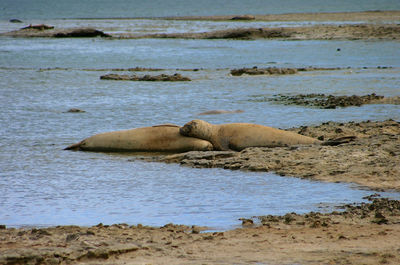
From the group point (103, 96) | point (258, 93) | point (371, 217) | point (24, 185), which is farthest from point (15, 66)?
point (371, 217)

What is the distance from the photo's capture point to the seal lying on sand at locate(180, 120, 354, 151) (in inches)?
360

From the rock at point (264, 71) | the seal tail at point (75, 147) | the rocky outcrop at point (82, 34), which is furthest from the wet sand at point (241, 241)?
the rocky outcrop at point (82, 34)

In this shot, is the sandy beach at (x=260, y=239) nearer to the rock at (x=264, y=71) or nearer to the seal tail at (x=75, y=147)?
the seal tail at (x=75, y=147)

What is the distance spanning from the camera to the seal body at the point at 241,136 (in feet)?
30.0

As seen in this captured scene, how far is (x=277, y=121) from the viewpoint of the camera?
11578 millimetres

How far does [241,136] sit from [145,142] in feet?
4.31

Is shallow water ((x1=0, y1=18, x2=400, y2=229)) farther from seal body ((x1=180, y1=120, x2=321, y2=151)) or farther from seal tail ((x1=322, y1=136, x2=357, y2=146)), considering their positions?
seal tail ((x1=322, y1=136, x2=357, y2=146))

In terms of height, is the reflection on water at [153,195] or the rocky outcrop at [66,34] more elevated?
the reflection on water at [153,195]

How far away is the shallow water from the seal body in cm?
104

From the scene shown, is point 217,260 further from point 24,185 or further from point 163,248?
point 24,185

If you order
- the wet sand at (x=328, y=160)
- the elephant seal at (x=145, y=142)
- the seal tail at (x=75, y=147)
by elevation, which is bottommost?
the seal tail at (x=75, y=147)

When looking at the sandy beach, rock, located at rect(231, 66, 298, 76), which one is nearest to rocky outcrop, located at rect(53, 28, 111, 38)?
rock, located at rect(231, 66, 298, 76)

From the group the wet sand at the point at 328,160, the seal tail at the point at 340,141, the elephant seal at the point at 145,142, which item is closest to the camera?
the wet sand at the point at 328,160

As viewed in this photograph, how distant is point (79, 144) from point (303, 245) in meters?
5.27
